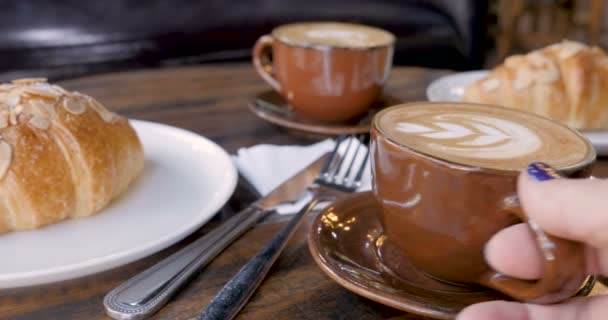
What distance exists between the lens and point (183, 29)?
1906 mm

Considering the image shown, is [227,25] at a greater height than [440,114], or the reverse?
[440,114]

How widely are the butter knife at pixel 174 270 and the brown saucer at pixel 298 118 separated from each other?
25 cm

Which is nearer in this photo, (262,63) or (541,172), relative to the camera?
(541,172)

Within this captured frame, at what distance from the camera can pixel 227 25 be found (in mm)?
1956

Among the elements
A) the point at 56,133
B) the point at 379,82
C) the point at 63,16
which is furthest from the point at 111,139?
the point at 63,16

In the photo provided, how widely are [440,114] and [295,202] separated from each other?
0.64 feet

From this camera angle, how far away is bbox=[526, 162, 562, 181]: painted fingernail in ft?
1.21

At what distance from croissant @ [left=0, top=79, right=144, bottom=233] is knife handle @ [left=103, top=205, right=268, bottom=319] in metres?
0.14

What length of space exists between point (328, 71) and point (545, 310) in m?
0.57

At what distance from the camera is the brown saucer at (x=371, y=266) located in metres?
0.42

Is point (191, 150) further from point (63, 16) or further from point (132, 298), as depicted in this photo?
point (63, 16)

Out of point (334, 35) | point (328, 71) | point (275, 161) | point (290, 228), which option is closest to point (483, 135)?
point (290, 228)

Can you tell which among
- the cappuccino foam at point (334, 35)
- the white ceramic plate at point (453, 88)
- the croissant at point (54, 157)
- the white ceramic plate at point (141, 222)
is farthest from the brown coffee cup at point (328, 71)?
the croissant at point (54, 157)

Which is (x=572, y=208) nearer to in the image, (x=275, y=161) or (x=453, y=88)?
(x=275, y=161)
